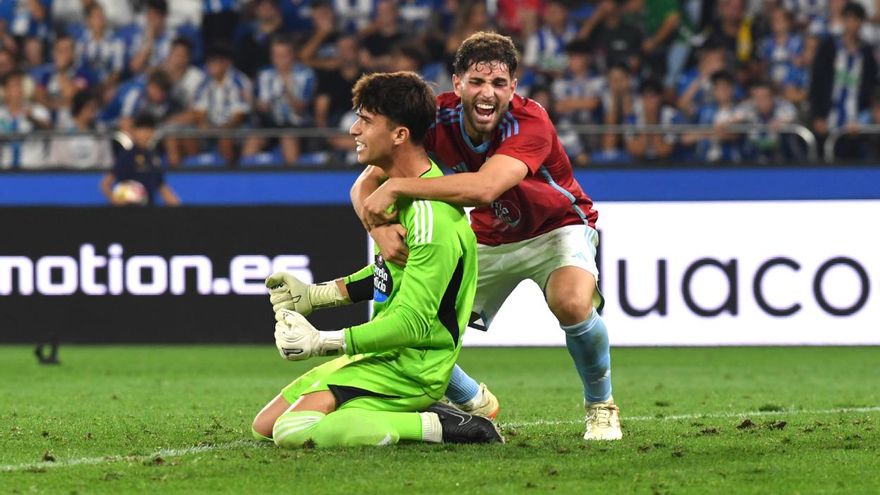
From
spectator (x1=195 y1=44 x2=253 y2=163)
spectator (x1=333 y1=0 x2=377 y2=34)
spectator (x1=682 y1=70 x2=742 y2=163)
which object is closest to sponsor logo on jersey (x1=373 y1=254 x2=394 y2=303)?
spectator (x1=682 y1=70 x2=742 y2=163)

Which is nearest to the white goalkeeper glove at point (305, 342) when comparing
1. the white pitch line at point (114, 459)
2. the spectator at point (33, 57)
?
the white pitch line at point (114, 459)

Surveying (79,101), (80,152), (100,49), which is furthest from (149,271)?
(100,49)

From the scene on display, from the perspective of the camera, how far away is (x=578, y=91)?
1498 cm

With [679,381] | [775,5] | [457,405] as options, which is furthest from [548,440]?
[775,5]

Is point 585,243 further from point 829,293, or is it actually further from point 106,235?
point 106,235

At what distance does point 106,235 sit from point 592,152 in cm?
465

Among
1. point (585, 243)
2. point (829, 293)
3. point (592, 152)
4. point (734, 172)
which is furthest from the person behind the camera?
point (592, 152)

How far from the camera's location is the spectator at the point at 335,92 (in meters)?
15.0

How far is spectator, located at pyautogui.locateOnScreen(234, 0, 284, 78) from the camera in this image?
15742mm

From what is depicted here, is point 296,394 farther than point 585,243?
→ No

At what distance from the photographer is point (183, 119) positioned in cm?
1530

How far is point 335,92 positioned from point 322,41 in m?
0.98

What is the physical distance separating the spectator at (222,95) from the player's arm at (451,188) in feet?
30.6

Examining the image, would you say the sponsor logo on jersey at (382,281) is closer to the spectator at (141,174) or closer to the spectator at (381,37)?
the spectator at (141,174)
